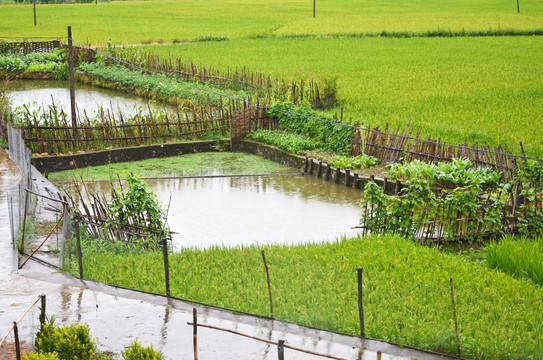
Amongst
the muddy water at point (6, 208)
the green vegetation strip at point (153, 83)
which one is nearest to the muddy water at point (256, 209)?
the muddy water at point (6, 208)

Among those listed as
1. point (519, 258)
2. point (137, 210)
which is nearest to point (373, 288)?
point (519, 258)

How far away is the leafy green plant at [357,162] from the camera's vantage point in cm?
1523

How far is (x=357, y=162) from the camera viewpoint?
15.2 m

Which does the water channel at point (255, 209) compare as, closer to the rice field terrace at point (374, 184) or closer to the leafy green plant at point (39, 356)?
the rice field terrace at point (374, 184)

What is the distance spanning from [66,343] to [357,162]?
9858 mm

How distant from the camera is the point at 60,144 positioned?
1666 centimetres

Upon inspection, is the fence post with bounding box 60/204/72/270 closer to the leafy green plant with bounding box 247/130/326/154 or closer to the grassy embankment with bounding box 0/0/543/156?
the leafy green plant with bounding box 247/130/326/154

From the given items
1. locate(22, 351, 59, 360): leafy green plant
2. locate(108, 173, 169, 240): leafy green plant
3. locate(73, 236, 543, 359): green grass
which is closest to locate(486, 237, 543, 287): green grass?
locate(73, 236, 543, 359): green grass

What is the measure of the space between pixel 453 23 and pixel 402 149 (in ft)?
128

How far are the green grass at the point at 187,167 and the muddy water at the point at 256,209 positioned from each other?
25.3 inches

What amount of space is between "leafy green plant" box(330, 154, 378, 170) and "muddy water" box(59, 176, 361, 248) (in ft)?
1.75

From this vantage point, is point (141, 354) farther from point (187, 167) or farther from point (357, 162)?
point (187, 167)

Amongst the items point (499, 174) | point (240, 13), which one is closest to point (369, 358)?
point (499, 174)

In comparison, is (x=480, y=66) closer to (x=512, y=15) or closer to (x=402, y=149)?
(x=402, y=149)
